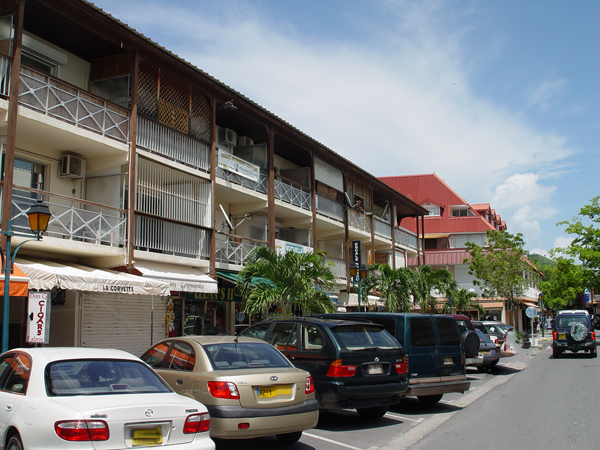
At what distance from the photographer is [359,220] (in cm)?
2992

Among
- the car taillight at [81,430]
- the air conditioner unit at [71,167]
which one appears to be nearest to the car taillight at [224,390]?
the car taillight at [81,430]

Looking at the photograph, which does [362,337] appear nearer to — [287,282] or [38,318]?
[38,318]

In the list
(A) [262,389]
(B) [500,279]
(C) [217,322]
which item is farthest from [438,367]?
(B) [500,279]

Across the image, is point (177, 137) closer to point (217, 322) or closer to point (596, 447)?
point (217, 322)

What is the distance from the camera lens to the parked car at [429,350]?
1051 centimetres

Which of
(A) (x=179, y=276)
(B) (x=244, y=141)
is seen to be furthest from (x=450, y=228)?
(A) (x=179, y=276)

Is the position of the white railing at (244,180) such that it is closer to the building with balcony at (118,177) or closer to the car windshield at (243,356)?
the building with balcony at (118,177)

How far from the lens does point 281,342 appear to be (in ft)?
32.6

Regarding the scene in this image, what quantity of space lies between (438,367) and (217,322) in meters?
11.4

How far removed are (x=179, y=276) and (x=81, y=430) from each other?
1112 cm

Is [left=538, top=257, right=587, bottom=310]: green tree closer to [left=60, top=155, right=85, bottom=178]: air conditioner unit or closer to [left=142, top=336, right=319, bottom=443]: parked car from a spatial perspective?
[left=60, top=155, right=85, bottom=178]: air conditioner unit

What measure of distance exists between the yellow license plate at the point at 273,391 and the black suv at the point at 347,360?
62.6 inches

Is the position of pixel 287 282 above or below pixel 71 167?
below

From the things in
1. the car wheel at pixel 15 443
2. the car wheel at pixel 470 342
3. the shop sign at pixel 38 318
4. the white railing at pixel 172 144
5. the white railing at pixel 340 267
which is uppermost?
the white railing at pixel 172 144
